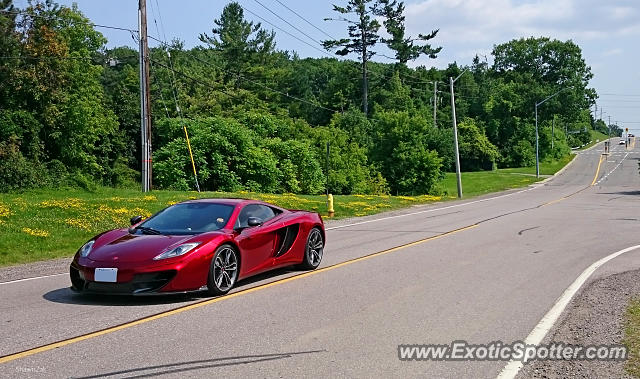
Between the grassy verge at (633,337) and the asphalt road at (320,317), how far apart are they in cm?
97

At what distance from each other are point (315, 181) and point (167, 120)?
1231 cm

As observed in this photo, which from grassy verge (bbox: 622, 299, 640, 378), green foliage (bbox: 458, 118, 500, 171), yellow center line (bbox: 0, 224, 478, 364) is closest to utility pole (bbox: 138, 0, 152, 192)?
yellow center line (bbox: 0, 224, 478, 364)

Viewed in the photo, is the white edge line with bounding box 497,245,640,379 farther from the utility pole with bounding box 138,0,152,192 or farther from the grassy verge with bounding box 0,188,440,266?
the utility pole with bounding box 138,0,152,192

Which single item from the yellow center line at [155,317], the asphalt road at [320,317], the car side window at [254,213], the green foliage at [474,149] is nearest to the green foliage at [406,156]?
the green foliage at [474,149]

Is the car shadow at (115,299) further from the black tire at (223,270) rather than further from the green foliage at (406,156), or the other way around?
the green foliage at (406,156)

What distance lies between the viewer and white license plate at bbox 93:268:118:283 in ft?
26.2

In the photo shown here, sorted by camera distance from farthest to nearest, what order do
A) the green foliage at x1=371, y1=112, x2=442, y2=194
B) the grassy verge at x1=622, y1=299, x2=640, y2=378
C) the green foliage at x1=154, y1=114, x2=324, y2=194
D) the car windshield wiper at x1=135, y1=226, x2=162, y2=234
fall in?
the green foliage at x1=371, y1=112, x2=442, y2=194 < the green foliage at x1=154, y1=114, x2=324, y2=194 < the car windshield wiper at x1=135, y1=226, x2=162, y2=234 < the grassy verge at x1=622, y1=299, x2=640, y2=378

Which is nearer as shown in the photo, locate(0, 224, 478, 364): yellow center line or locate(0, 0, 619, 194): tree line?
locate(0, 224, 478, 364): yellow center line

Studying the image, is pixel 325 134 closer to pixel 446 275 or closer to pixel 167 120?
pixel 167 120

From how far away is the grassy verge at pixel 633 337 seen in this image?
576cm

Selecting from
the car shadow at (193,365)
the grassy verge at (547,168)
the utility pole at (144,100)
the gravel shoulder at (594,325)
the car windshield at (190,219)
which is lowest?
the grassy verge at (547,168)

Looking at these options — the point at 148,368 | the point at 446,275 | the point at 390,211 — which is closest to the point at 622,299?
the point at 446,275

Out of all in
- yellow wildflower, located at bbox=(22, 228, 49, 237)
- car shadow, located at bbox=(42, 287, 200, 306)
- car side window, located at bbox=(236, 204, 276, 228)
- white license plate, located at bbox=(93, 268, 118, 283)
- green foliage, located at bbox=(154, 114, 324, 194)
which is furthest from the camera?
green foliage, located at bbox=(154, 114, 324, 194)

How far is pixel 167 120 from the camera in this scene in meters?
44.4
